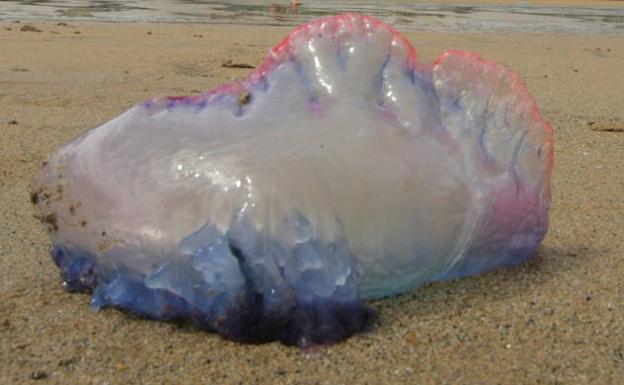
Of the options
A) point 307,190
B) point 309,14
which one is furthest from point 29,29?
point 307,190

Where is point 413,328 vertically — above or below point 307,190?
below

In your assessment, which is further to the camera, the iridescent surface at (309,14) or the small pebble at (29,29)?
the iridescent surface at (309,14)

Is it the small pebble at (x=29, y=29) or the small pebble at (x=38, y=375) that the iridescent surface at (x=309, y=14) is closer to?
the small pebble at (x=29, y=29)

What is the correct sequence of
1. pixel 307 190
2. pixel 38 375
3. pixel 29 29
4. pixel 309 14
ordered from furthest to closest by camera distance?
pixel 309 14 → pixel 29 29 → pixel 307 190 → pixel 38 375

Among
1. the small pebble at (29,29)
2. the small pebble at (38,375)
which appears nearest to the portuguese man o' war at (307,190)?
the small pebble at (38,375)

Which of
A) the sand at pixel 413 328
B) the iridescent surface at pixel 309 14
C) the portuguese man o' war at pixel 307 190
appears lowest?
the iridescent surface at pixel 309 14

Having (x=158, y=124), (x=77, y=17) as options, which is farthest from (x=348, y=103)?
(x=77, y=17)

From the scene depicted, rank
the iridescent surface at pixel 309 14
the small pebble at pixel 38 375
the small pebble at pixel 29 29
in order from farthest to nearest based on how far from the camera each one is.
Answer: the iridescent surface at pixel 309 14 < the small pebble at pixel 29 29 < the small pebble at pixel 38 375

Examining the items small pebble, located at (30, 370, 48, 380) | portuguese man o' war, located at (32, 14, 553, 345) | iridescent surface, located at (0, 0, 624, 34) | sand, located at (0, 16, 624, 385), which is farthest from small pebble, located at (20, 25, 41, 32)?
small pebble, located at (30, 370, 48, 380)

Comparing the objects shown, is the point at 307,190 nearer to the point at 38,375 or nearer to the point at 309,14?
the point at 38,375
